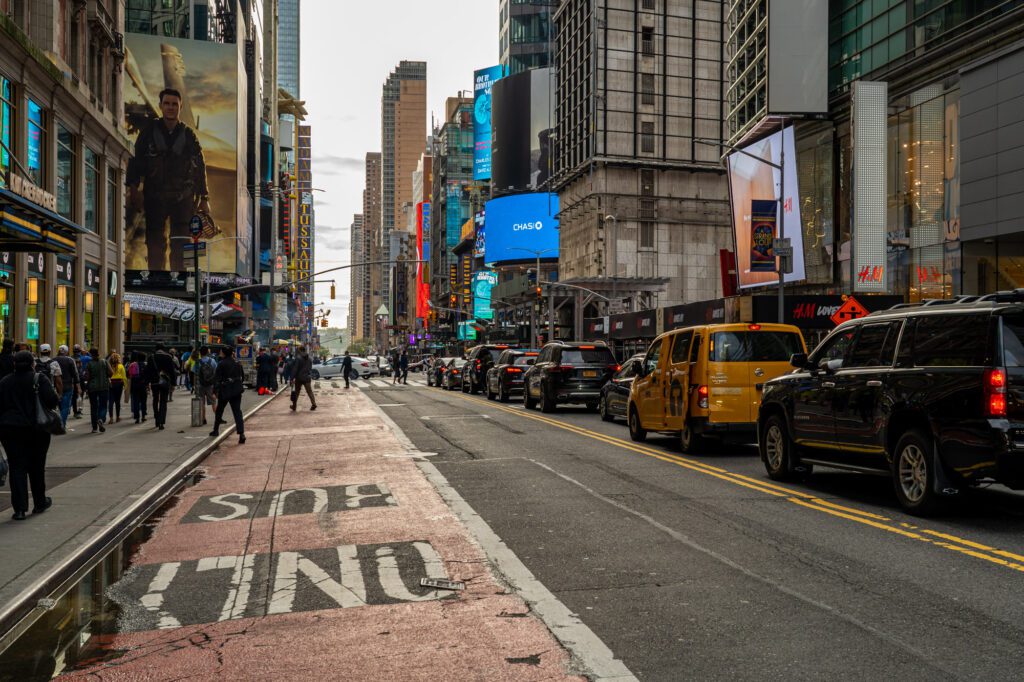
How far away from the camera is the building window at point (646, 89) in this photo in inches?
3445

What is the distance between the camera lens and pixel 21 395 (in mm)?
10125

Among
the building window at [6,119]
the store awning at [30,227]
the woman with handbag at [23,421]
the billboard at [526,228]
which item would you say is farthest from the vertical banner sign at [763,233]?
the billboard at [526,228]

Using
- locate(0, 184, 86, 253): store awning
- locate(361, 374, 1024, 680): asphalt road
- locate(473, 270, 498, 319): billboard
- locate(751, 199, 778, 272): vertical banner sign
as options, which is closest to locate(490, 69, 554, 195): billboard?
locate(473, 270, 498, 319): billboard

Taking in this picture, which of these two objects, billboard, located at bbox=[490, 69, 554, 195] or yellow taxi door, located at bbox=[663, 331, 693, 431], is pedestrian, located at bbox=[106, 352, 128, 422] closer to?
yellow taxi door, located at bbox=[663, 331, 693, 431]

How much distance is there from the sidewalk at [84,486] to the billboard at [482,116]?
125 m

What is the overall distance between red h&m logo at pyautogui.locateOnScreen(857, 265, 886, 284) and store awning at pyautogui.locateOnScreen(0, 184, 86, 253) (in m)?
30.6

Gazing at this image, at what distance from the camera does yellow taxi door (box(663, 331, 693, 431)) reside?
1644 centimetres

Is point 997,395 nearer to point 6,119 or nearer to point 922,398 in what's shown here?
point 922,398

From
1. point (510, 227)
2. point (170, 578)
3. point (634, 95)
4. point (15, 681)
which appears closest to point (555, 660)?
point (15, 681)

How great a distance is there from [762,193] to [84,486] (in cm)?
4486

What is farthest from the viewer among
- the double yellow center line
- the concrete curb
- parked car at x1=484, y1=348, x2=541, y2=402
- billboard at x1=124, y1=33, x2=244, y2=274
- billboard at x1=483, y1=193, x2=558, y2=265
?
billboard at x1=483, y1=193, x2=558, y2=265

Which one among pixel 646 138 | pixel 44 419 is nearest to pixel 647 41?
pixel 646 138

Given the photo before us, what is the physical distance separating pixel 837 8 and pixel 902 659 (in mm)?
46071

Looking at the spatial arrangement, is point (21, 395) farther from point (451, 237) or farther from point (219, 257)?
point (451, 237)
